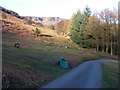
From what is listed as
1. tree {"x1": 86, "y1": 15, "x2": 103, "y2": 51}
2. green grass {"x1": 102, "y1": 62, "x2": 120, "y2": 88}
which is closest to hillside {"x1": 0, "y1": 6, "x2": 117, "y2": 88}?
green grass {"x1": 102, "y1": 62, "x2": 120, "y2": 88}

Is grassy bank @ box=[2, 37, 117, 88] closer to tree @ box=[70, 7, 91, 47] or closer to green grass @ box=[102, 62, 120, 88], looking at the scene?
green grass @ box=[102, 62, 120, 88]

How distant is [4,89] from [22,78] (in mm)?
2862

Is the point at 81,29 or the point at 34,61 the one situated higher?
the point at 81,29

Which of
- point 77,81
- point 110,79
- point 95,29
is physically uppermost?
point 95,29

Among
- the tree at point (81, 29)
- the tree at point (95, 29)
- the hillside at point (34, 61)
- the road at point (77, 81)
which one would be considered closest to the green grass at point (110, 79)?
the road at point (77, 81)

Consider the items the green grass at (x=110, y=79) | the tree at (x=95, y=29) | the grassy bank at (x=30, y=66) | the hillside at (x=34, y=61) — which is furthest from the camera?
the tree at (x=95, y=29)

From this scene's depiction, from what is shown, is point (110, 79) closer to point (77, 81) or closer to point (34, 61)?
point (77, 81)

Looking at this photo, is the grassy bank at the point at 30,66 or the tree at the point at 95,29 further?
the tree at the point at 95,29

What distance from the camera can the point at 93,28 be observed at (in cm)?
5269

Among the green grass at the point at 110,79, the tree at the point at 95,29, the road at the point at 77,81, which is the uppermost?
the tree at the point at 95,29

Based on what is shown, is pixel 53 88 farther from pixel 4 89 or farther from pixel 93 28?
pixel 93 28

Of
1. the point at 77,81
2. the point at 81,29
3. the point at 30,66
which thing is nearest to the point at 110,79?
the point at 77,81

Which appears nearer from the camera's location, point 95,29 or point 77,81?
point 77,81

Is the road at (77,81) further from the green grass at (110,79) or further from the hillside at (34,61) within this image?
the hillside at (34,61)
